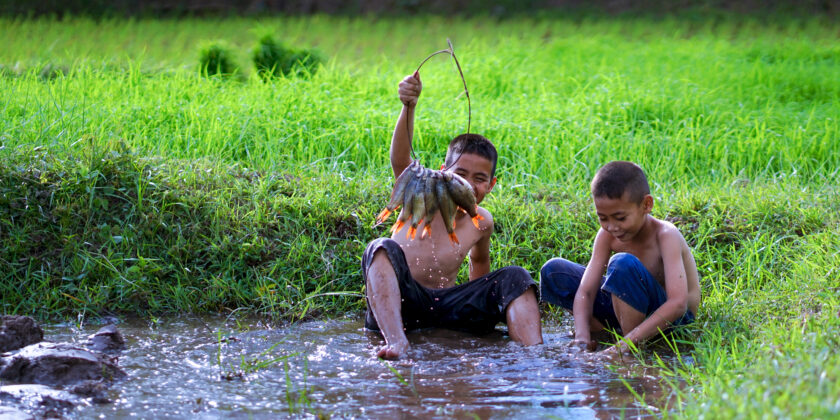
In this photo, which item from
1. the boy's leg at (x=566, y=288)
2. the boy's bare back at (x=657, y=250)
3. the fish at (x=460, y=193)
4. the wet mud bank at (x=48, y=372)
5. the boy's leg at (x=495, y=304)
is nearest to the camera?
the wet mud bank at (x=48, y=372)

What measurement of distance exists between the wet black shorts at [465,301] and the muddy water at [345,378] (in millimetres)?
72

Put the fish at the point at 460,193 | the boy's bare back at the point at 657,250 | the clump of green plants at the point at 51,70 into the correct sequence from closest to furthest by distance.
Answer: the fish at the point at 460,193 → the boy's bare back at the point at 657,250 → the clump of green plants at the point at 51,70

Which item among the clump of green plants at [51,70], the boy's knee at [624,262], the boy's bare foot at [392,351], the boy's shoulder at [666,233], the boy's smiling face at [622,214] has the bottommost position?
the boy's bare foot at [392,351]

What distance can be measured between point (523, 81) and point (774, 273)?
3965mm

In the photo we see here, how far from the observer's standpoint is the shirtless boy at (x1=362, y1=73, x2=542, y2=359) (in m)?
3.45

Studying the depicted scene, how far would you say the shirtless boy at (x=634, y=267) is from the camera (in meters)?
3.28

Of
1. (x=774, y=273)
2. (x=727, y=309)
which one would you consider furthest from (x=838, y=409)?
(x=774, y=273)

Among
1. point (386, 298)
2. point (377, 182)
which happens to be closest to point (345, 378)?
point (386, 298)

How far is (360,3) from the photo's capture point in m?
11.3

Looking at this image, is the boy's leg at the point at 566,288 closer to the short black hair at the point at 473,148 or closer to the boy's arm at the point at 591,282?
the boy's arm at the point at 591,282

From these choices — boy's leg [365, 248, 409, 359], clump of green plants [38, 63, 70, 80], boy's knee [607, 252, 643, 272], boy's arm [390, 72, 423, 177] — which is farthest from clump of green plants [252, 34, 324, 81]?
boy's knee [607, 252, 643, 272]

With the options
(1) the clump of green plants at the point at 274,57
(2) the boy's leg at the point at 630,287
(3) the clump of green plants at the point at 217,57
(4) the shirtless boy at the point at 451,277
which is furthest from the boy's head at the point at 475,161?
(3) the clump of green plants at the point at 217,57

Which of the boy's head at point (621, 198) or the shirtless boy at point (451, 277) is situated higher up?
the boy's head at point (621, 198)

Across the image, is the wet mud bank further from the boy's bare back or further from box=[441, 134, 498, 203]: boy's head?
the boy's bare back
